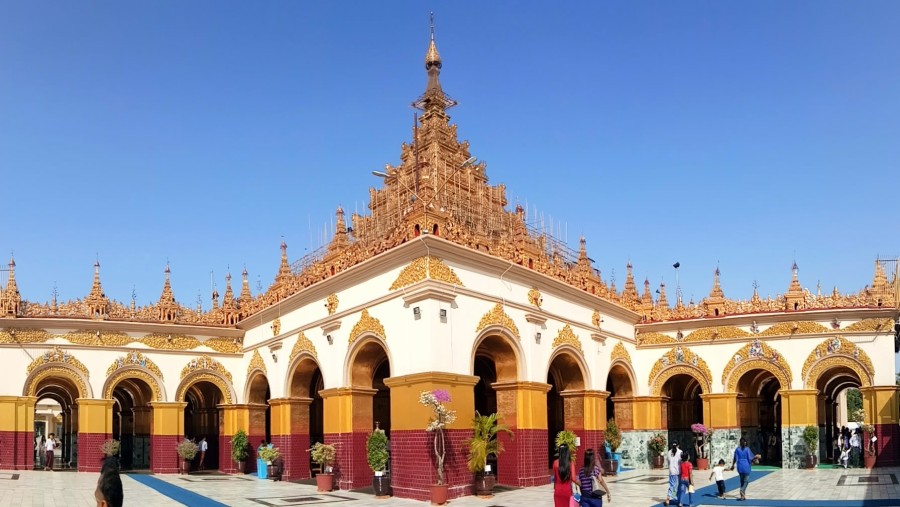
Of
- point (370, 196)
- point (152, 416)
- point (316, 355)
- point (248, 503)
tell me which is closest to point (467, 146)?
point (370, 196)

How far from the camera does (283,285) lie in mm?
24078

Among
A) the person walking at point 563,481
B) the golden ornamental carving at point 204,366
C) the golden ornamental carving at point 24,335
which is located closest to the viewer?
the person walking at point 563,481

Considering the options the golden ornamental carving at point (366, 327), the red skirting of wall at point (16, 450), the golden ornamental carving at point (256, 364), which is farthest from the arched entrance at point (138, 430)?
the golden ornamental carving at point (366, 327)

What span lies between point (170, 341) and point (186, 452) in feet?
11.2

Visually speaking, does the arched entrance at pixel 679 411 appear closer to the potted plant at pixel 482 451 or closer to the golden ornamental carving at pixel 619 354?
the golden ornamental carving at pixel 619 354

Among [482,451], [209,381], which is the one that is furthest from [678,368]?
[209,381]

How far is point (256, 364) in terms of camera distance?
84.9 feet

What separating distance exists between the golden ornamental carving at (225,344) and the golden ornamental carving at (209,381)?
77cm

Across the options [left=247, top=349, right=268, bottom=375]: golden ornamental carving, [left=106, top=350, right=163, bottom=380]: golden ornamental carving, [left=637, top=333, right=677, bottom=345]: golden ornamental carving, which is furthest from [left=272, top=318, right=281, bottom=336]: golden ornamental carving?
[left=637, top=333, right=677, bottom=345]: golden ornamental carving

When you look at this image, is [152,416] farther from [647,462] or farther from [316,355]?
[647,462]

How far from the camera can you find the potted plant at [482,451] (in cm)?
1753

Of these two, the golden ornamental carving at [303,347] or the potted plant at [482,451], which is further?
the golden ornamental carving at [303,347]

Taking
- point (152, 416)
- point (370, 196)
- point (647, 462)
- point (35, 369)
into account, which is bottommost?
point (647, 462)

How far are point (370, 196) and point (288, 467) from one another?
10.4 metres
